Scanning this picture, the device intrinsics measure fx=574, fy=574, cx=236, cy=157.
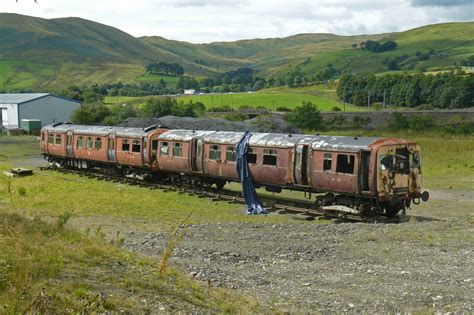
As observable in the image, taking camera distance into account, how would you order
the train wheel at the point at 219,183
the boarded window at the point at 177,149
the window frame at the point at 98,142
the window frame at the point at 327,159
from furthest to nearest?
the window frame at the point at 98,142 → the boarded window at the point at 177,149 → the train wheel at the point at 219,183 → the window frame at the point at 327,159

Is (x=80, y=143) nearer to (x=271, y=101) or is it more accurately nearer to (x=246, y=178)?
(x=246, y=178)

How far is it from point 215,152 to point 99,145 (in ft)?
40.7

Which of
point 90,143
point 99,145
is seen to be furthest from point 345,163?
point 90,143

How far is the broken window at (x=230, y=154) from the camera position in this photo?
29141mm

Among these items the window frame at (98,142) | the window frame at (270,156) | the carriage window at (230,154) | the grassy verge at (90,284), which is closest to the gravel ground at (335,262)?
the grassy verge at (90,284)

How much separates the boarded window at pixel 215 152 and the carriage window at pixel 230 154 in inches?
26.9

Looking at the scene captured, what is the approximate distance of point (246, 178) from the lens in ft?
90.9

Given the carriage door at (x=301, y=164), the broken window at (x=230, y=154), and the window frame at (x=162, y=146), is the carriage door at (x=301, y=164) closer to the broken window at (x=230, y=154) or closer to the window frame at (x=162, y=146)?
the broken window at (x=230, y=154)

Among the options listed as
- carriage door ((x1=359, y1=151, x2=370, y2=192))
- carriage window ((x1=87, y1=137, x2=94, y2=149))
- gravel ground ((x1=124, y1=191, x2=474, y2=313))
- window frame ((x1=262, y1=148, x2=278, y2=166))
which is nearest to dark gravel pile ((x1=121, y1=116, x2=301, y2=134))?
carriage window ((x1=87, y1=137, x2=94, y2=149))

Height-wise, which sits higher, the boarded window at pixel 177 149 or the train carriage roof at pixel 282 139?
the train carriage roof at pixel 282 139

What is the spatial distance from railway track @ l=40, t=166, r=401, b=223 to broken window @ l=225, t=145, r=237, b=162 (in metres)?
1.91

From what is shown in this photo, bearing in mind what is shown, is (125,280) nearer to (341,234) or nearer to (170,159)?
(341,234)

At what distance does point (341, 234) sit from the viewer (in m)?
18.3

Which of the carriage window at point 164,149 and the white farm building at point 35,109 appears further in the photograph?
the white farm building at point 35,109
